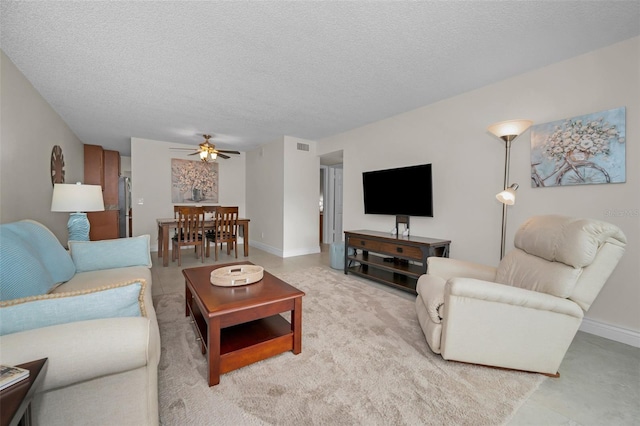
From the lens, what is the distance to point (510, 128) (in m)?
2.32

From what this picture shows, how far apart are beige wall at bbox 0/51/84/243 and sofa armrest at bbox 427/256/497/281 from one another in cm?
375

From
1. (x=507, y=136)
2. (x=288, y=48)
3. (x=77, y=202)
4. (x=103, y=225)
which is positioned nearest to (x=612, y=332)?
(x=507, y=136)

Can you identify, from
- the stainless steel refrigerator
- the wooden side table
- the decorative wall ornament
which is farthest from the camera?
the stainless steel refrigerator

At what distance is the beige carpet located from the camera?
1.31 m

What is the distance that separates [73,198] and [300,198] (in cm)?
341

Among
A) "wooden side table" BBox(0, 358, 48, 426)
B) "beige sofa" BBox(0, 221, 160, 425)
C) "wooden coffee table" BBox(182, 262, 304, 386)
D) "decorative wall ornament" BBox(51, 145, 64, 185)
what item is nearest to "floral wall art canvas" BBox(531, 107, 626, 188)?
"wooden coffee table" BBox(182, 262, 304, 386)

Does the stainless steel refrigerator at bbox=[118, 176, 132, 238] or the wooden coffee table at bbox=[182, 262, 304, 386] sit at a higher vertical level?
the stainless steel refrigerator at bbox=[118, 176, 132, 238]

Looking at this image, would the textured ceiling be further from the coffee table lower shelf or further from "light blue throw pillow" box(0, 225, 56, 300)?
the coffee table lower shelf

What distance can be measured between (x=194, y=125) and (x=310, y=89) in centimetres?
240

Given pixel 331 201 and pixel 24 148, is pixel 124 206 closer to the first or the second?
pixel 24 148

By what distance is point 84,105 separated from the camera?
3.47 meters

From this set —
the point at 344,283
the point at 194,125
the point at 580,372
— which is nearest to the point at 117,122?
the point at 194,125

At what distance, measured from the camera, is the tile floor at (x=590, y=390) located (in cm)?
132

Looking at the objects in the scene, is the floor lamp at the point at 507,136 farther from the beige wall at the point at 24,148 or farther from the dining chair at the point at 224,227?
the beige wall at the point at 24,148
